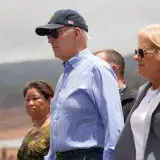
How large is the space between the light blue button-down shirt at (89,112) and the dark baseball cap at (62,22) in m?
0.24

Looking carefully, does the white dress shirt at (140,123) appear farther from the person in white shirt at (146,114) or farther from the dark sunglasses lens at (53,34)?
the dark sunglasses lens at (53,34)

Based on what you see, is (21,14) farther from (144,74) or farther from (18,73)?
(144,74)

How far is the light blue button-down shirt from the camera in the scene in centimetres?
288

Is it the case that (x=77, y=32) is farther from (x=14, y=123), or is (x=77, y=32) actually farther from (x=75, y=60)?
(x=14, y=123)

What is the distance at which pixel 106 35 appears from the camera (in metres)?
5.39

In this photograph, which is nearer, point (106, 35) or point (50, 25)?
point (50, 25)

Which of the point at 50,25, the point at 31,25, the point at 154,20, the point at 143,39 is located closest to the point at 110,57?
the point at 50,25

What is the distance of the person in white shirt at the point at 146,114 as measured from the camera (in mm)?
2604

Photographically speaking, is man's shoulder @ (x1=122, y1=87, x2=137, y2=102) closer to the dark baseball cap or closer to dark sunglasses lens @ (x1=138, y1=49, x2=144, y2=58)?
the dark baseball cap

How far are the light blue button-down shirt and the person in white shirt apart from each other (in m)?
0.15

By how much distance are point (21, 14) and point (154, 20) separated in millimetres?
1213

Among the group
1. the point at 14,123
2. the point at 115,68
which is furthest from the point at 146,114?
the point at 14,123

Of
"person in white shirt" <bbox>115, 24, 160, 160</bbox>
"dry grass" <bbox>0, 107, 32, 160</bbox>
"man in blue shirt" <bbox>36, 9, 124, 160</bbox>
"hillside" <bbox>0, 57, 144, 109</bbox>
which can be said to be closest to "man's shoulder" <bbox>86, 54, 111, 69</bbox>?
"man in blue shirt" <bbox>36, 9, 124, 160</bbox>

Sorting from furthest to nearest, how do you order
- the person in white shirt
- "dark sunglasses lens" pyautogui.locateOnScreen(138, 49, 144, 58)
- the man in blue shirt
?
the man in blue shirt → "dark sunglasses lens" pyautogui.locateOnScreen(138, 49, 144, 58) → the person in white shirt
